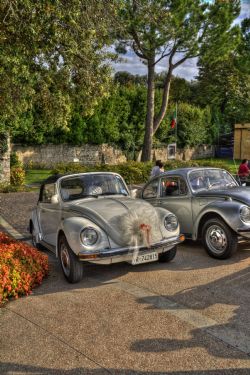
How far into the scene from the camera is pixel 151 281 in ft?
19.1

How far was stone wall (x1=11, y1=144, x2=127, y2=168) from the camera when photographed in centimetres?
2532

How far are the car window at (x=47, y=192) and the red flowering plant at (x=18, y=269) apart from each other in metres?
1.44

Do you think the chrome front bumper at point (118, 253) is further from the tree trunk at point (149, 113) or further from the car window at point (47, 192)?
the tree trunk at point (149, 113)

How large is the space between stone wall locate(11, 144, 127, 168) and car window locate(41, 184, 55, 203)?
1657cm

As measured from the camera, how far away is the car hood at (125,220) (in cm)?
586

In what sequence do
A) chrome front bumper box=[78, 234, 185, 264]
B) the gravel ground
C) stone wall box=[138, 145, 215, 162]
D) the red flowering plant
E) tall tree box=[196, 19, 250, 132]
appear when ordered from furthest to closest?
stone wall box=[138, 145, 215, 162]
tall tree box=[196, 19, 250, 132]
the gravel ground
chrome front bumper box=[78, 234, 185, 264]
the red flowering plant

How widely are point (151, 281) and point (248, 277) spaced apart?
1514 millimetres

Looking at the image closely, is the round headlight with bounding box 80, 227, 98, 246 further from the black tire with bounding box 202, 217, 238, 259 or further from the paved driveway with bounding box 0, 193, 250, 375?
the black tire with bounding box 202, 217, 238, 259

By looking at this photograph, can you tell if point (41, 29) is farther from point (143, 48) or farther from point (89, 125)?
point (89, 125)

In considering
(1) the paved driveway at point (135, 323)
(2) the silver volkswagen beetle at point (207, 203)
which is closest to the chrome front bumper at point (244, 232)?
(2) the silver volkswagen beetle at point (207, 203)

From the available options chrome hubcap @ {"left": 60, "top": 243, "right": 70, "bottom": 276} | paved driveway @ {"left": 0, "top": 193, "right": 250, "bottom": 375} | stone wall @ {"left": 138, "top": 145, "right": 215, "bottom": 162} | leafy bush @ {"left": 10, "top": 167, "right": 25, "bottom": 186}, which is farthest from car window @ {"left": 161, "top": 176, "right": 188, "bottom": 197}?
stone wall @ {"left": 138, "top": 145, "right": 215, "bottom": 162}

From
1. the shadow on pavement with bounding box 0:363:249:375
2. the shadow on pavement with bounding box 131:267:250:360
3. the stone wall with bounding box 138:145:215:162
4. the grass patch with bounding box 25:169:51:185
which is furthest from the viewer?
the stone wall with bounding box 138:145:215:162

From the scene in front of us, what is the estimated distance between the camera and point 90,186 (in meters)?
7.20

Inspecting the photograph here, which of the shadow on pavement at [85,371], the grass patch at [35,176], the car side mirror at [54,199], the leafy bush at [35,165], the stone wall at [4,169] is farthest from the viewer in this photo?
the leafy bush at [35,165]
